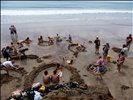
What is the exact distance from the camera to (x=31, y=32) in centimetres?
2375

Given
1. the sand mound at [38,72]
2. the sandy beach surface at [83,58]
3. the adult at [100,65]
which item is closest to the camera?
the sandy beach surface at [83,58]

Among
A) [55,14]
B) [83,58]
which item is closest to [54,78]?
[83,58]

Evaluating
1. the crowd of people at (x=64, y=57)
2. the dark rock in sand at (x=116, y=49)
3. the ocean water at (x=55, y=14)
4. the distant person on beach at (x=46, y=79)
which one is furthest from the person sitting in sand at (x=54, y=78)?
the ocean water at (x=55, y=14)

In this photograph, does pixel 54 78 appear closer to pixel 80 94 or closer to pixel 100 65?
pixel 80 94

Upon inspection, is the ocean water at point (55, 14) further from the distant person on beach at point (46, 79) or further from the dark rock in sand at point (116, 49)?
the distant person on beach at point (46, 79)

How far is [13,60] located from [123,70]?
9.87 m

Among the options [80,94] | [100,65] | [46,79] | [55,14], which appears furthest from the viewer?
[55,14]

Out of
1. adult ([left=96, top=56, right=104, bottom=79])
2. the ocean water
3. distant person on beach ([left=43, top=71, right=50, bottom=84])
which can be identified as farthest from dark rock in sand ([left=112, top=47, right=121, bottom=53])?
the ocean water

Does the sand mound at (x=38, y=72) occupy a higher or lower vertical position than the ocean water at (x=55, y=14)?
lower

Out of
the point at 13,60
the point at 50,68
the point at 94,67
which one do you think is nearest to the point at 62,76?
the point at 50,68

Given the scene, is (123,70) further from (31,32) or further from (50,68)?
(31,32)

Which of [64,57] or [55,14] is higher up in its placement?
[55,14]

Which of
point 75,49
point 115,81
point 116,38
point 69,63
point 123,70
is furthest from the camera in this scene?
point 116,38

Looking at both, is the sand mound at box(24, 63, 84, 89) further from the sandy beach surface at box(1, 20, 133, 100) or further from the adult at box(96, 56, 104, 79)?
the adult at box(96, 56, 104, 79)
